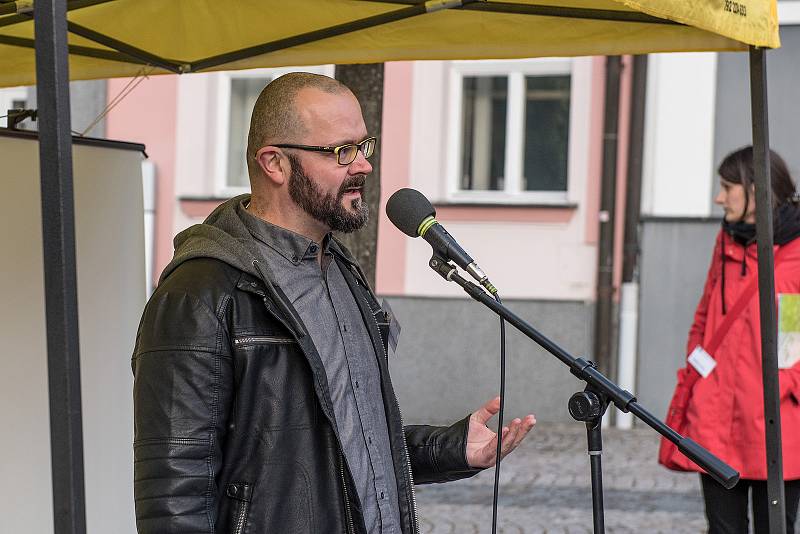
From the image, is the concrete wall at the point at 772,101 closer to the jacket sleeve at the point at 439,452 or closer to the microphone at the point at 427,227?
the jacket sleeve at the point at 439,452

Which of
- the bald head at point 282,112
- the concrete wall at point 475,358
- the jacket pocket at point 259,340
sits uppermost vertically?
the bald head at point 282,112

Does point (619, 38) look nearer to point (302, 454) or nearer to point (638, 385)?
point (302, 454)

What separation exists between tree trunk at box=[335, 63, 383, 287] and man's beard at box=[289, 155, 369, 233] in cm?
210

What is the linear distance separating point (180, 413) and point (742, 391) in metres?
2.38

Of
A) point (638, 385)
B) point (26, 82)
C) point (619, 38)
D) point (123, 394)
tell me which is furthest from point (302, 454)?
point (638, 385)

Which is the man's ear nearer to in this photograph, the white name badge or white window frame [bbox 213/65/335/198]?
the white name badge

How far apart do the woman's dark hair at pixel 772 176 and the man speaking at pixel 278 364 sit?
69.7 inches

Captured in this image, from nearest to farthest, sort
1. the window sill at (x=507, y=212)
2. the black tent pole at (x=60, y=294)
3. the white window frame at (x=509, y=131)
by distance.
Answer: the black tent pole at (x=60, y=294) < the window sill at (x=507, y=212) < the white window frame at (x=509, y=131)

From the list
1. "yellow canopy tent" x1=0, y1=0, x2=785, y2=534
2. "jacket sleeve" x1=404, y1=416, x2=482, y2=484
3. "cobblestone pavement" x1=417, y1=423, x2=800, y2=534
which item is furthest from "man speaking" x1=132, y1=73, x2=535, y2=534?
"cobblestone pavement" x1=417, y1=423, x2=800, y2=534

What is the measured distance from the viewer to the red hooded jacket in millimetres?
4020

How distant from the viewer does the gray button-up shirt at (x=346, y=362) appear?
2.48m

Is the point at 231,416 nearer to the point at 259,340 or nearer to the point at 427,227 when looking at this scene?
the point at 259,340

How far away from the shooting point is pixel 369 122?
15.5ft

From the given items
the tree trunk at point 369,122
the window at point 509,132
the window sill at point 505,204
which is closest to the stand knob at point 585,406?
the tree trunk at point 369,122
